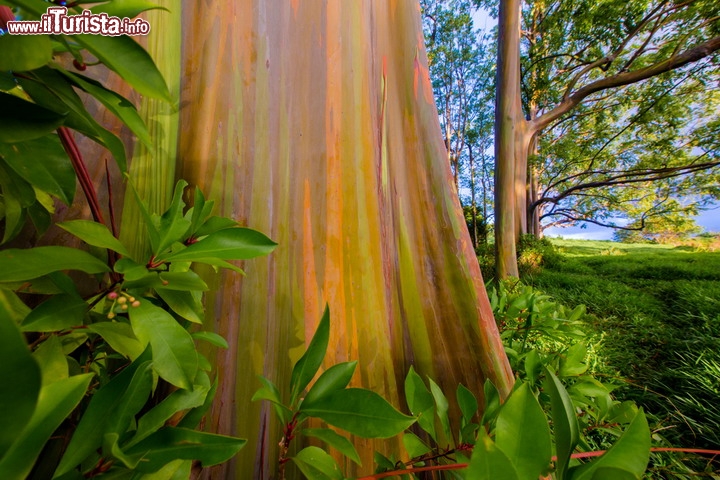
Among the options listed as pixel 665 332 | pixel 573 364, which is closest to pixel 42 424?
pixel 573 364

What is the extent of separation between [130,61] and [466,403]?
19.9 inches

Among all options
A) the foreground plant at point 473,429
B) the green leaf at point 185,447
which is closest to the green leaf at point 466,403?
the foreground plant at point 473,429

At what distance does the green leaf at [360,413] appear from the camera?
10.1 inches

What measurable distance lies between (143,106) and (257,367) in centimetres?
45

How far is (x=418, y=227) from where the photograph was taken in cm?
69

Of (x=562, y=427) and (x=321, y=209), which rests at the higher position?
(x=321, y=209)

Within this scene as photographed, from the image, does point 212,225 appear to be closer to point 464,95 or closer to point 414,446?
point 414,446

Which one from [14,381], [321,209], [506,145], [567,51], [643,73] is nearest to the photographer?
[14,381]

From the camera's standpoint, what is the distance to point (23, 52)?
0.60 ft

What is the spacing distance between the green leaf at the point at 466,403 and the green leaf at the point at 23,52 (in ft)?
1.65

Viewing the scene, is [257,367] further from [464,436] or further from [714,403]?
[714,403]

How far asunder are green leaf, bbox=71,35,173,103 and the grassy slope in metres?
1.27

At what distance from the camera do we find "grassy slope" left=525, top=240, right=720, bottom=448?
4.58 feet

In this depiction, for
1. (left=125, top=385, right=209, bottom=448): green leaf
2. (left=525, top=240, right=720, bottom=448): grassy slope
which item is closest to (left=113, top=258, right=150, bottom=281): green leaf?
(left=125, top=385, right=209, bottom=448): green leaf
